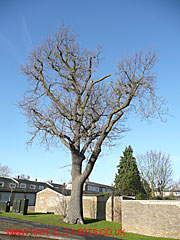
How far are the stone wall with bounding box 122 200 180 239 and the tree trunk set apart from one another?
11.5 feet

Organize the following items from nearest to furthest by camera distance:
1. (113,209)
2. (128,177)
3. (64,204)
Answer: (113,209) < (64,204) < (128,177)

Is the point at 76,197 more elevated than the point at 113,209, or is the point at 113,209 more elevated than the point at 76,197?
the point at 76,197

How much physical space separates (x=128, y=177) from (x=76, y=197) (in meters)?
16.9

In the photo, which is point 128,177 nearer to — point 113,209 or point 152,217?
point 113,209

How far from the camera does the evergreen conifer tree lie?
27.2 metres

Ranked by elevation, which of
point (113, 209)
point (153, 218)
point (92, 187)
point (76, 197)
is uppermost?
point (76, 197)

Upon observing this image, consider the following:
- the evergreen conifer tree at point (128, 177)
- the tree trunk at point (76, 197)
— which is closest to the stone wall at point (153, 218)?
the tree trunk at point (76, 197)

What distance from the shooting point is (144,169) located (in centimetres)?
3120

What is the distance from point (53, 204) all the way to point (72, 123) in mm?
14939

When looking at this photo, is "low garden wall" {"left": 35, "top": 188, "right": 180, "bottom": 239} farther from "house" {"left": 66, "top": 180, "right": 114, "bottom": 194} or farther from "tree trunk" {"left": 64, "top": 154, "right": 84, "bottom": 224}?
"house" {"left": 66, "top": 180, "right": 114, "bottom": 194}

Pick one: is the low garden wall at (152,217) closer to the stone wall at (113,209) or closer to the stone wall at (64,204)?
the stone wall at (113,209)

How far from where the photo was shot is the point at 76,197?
1473cm

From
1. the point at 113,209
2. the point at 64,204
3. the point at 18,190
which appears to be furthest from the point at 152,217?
the point at 18,190

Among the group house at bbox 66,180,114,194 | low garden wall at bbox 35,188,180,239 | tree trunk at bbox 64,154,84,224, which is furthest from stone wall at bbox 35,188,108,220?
house at bbox 66,180,114,194
